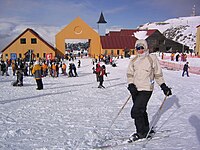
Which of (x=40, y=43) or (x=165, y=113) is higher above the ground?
(x=40, y=43)

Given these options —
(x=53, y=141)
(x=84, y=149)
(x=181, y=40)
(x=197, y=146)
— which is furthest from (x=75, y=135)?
(x=181, y=40)

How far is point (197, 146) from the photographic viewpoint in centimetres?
402

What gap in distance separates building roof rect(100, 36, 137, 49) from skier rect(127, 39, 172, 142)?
168 ft

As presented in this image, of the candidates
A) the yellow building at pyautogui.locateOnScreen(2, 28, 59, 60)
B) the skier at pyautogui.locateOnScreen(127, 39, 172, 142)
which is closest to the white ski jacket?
the skier at pyautogui.locateOnScreen(127, 39, 172, 142)

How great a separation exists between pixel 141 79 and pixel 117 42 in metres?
52.8

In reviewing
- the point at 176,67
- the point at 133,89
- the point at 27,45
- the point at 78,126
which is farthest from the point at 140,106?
the point at 27,45

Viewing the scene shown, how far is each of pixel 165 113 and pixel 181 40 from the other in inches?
4190

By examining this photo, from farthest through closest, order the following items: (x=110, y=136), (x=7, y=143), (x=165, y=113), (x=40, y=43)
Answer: (x=40, y=43), (x=165, y=113), (x=110, y=136), (x=7, y=143)

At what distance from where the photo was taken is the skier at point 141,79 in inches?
165

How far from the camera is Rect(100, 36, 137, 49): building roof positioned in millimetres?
55531

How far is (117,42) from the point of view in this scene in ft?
185

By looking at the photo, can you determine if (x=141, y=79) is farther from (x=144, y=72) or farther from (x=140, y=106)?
(x=140, y=106)

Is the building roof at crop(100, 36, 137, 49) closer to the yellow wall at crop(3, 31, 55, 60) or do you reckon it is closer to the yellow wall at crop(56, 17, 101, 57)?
the yellow wall at crop(56, 17, 101, 57)

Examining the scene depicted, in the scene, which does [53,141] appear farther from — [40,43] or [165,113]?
[40,43]
